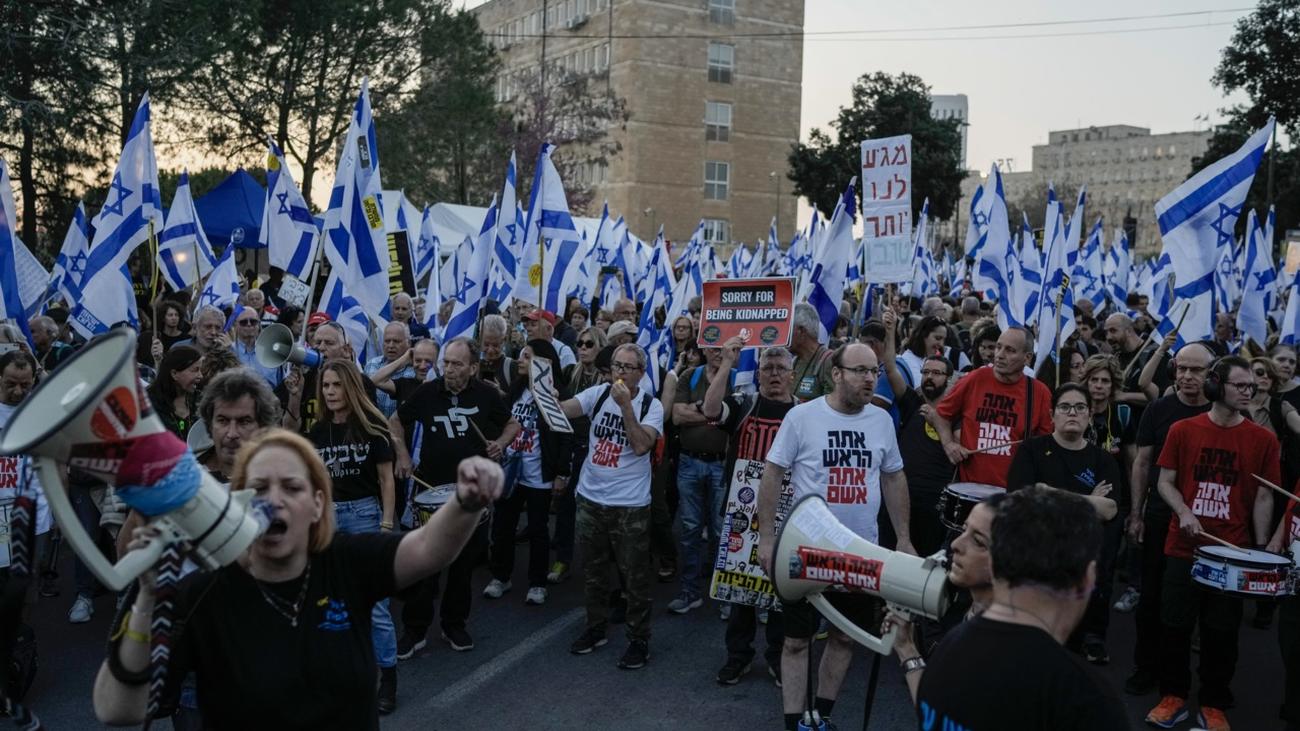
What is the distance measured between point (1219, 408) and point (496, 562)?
4777 millimetres

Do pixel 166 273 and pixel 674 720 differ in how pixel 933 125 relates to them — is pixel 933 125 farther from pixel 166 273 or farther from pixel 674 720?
pixel 674 720

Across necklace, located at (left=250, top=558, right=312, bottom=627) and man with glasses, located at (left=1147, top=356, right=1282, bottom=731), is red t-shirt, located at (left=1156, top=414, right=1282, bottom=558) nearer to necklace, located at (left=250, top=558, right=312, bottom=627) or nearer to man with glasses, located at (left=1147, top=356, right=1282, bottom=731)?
man with glasses, located at (left=1147, top=356, right=1282, bottom=731)

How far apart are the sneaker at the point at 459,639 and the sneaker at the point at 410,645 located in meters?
0.18

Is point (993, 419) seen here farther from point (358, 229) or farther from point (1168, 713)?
point (358, 229)

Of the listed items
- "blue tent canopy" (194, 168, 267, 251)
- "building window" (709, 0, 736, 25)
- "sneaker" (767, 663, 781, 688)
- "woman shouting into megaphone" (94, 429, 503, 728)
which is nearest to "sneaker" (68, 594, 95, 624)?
"sneaker" (767, 663, 781, 688)

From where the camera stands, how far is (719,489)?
8.13m

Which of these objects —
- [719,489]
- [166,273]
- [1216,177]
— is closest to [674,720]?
[719,489]

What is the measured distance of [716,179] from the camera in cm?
6888

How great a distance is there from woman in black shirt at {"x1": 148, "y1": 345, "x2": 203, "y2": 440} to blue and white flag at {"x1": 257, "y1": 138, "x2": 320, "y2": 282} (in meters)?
4.61

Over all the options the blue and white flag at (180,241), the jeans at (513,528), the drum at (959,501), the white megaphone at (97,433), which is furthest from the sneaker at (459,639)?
the blue and white flag at (180,241)

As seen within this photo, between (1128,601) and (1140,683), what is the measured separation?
6.39ft

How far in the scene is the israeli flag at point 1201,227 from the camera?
881 centimetres

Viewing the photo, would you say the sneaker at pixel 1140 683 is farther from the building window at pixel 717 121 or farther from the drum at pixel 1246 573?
the building window at pixel 717 121

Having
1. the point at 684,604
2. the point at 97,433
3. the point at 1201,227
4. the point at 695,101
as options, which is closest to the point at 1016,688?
the point at 97,433
